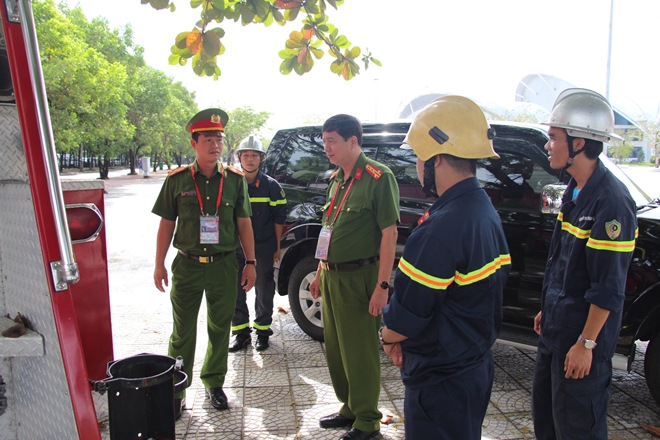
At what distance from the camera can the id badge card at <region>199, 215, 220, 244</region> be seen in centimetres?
340

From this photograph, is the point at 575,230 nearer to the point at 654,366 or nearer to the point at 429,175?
the point at 429,175

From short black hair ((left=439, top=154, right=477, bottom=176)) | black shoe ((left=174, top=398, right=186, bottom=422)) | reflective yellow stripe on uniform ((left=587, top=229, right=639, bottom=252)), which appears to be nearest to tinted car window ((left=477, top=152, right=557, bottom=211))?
reflective yellow stripe on uniform ((left=587, top=229, right=639, bottom=252))

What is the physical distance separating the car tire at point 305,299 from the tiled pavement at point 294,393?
0.17 meters

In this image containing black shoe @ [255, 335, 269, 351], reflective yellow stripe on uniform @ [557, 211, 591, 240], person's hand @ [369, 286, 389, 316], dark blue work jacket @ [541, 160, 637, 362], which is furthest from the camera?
black shoe @ [255, 335, 269, 351]

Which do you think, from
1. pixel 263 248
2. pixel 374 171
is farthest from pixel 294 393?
pixel 374 171

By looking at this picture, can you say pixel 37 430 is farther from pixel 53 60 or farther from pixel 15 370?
pixel 53 60

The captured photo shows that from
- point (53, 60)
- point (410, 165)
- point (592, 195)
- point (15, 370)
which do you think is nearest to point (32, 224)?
point (15, 370)

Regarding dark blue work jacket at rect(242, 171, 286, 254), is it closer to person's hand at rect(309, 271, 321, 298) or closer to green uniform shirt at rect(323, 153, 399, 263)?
person's hand at rect(309, 271, 321, 298)

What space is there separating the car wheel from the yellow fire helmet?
7.51ft

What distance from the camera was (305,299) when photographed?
480 cm

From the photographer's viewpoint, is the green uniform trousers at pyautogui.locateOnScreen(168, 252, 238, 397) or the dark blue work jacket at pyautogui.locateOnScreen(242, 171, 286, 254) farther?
the dark blue work jacket at pyautogui.locateOnScreen(242, 171, 286, 254)

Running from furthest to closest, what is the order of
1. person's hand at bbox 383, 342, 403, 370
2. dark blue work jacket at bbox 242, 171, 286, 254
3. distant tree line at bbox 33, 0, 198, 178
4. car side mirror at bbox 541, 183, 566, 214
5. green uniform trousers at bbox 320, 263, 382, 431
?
distant tree line at bbox 33, 0, 198, 178
dark blue work jacket at bbox 242, 171, 286, 254
car side mirror at bbox 541, 183, 566, 214
green uniform trousers at bbox 320, 263, 382, 431
person's hand at bbox 383, 342, 403, 370

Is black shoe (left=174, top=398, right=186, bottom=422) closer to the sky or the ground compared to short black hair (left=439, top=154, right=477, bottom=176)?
closer to the ground

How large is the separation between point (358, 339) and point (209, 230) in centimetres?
126
